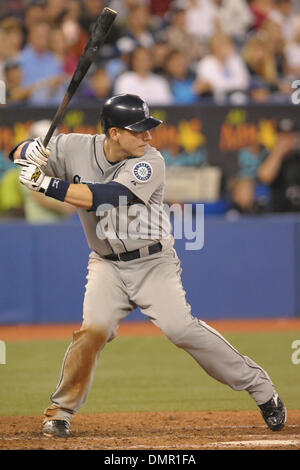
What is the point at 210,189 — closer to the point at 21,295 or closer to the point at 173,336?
the point at 21,295

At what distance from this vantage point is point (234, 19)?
1278 cm

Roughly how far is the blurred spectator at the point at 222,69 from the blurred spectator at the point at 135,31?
34.9 inches

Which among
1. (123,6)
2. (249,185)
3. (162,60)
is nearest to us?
(249,185)

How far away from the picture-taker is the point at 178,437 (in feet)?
16.6

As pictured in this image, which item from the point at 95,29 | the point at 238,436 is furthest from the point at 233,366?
the point at 95,29

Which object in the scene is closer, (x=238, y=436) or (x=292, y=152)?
(x=238, y=436)

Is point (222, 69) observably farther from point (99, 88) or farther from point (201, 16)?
point (99, 88)

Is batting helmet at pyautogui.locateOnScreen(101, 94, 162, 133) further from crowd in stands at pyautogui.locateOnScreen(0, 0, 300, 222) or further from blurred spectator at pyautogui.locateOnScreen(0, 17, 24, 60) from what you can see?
blurred spectator at pyautogui.locateOnScreen(0, 17, 24, 60)

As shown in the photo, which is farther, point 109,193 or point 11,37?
point 11,37

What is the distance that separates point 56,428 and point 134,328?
4.49m

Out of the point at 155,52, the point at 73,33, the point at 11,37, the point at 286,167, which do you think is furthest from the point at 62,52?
the point at 286,167

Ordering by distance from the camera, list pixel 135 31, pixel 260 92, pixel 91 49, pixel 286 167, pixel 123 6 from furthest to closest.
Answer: pixel 123 6 < pixel 135 31 < pixel 260 92 < pixel 286 167 < pixel 91 49

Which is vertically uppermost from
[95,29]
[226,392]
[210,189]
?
[95,29]
